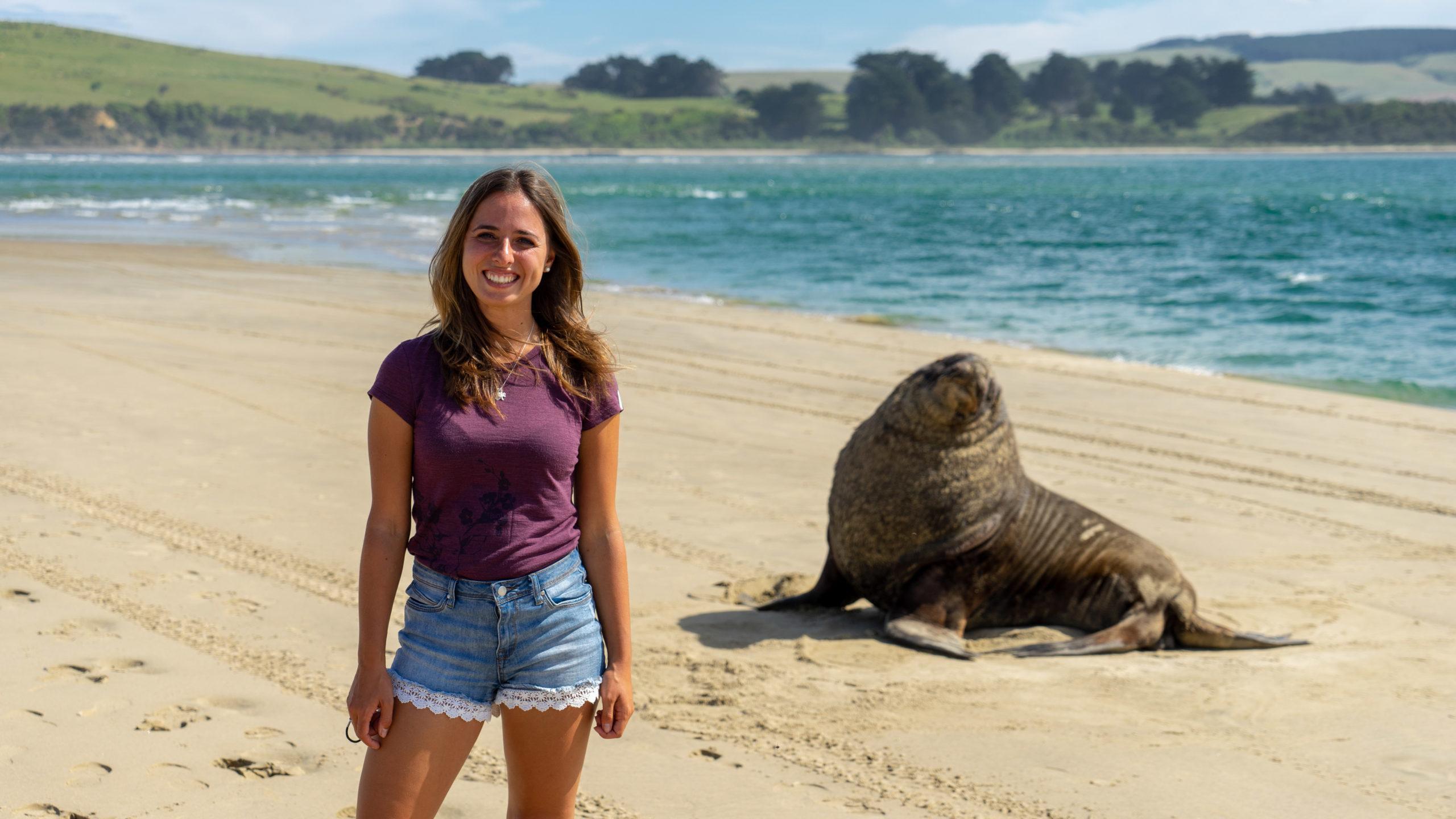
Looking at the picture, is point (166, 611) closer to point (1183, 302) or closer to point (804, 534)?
point (804, 534)

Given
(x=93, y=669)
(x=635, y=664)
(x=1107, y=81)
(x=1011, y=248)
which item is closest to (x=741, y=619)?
(x=635, y=664)

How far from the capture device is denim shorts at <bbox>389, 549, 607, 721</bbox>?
7.53ft

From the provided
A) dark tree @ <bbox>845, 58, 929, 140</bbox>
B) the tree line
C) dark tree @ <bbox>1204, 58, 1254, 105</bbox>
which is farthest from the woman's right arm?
dark tree @ <bbox>1204, 58, 1254, 105</bbox>

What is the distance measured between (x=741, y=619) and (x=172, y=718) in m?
2.20

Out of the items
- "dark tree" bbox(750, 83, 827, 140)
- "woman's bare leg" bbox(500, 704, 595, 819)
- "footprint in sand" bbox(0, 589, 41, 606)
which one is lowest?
"footprint in sand" bbox(0, 589, 41, 606)

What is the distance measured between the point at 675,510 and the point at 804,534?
0.68m

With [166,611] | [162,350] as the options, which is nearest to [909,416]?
[166,611]

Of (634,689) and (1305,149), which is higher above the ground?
(1305,149)

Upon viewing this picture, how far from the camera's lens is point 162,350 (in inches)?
395

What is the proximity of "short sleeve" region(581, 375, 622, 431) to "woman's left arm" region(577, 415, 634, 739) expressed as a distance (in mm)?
10

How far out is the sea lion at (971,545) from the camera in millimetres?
5090

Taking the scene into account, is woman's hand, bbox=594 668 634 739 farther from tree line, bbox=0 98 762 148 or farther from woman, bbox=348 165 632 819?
tree line, bbox=0 98 762 148

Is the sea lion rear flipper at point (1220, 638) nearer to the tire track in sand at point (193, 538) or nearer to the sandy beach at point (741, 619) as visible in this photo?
the sandy beach at point (741, 619)

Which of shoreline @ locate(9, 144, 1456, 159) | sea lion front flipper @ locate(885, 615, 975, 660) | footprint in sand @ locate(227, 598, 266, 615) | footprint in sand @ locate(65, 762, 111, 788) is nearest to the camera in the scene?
footprint in sand @ locate(65, 762, 111, 788)
